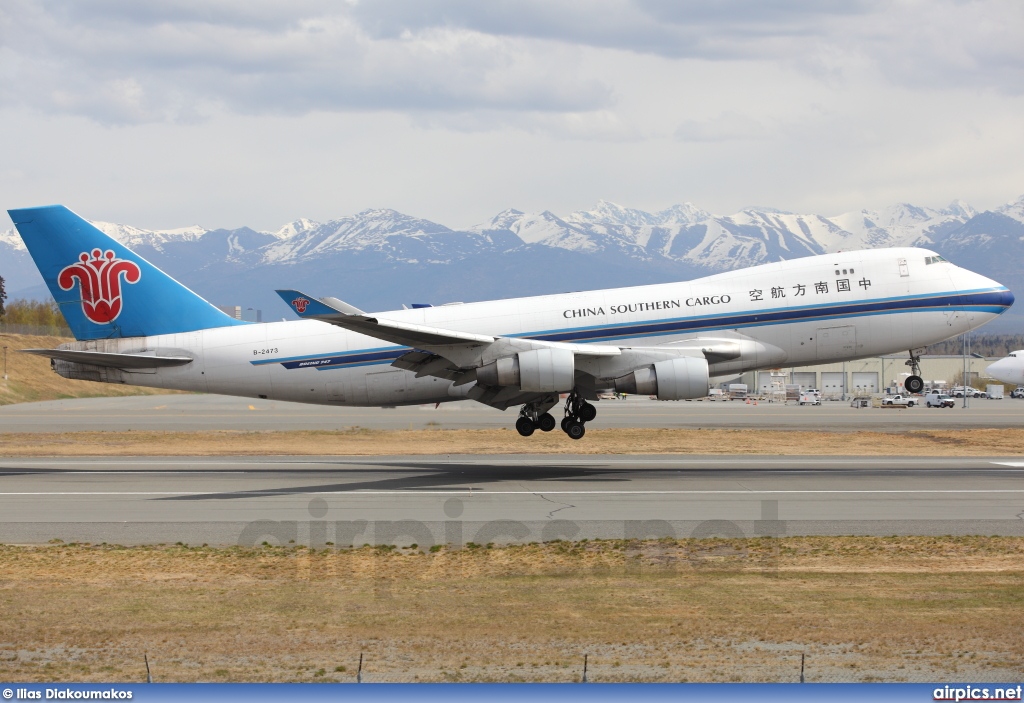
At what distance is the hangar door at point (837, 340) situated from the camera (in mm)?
32625

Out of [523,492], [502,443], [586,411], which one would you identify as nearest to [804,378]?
[502,443]

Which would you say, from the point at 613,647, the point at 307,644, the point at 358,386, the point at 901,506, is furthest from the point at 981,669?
the point at 358,386

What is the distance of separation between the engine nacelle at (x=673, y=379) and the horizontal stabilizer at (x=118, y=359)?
47.6 feet

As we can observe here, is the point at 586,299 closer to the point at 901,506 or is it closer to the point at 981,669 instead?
the point at 901,506

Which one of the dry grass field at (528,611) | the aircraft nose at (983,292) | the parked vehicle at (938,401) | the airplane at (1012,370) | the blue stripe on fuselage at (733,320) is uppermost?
the aircraft nose at (983,292)

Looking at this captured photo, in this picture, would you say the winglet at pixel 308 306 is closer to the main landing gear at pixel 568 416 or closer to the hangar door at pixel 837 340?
the main landing gear at pixel 568 416

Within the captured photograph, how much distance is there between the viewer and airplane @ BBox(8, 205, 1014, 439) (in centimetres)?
3209

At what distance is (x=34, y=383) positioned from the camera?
350 feet

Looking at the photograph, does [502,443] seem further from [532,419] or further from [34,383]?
[34,383]

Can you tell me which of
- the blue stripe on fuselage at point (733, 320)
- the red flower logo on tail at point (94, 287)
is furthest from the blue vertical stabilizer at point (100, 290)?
the blue stripe on fuselage at point (733, 320)

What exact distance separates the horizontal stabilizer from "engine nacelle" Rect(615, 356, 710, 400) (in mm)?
14517

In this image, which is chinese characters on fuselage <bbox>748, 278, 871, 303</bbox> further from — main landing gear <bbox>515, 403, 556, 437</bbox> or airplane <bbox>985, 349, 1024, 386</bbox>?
airplane <bbox>985, 349, 1024, 386</bbox>

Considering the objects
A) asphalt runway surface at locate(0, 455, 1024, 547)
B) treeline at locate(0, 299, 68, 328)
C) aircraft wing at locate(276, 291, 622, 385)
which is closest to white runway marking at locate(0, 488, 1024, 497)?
asphalt runway surface at locate(0, 455, 1024, 547)

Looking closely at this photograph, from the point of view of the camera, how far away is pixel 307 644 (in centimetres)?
1312
